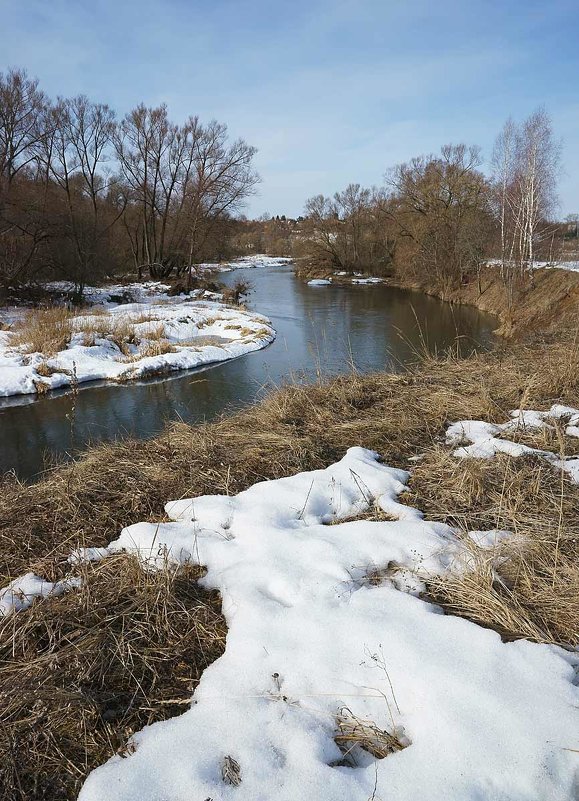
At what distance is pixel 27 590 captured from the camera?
235 cm

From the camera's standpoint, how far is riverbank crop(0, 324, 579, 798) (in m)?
1.73

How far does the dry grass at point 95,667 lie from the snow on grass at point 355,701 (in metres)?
0.10

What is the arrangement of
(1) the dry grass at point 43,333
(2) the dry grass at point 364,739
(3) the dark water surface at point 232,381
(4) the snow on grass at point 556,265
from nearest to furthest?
(2) the dry grass at point 364,739
(3) the dark water surface at point 232,381
(1) the dry grass at point 43,333
(4) the snow on grass at point 556,265

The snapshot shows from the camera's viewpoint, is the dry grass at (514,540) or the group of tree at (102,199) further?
the group of tree at (102,199)

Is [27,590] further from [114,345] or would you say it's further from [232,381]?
[114,345]

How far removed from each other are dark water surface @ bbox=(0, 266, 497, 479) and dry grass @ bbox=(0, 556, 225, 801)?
2.21m

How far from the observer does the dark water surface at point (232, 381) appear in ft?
27.3

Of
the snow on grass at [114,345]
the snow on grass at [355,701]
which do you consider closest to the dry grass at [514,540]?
the snow on grass at [355,701]

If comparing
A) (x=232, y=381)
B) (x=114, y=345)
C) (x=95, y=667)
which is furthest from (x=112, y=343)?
(x=95, y=667)

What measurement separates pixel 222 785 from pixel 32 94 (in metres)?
30.5

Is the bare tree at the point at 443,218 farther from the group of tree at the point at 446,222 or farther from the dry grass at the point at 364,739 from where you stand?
the dry grass at the point at 364,739

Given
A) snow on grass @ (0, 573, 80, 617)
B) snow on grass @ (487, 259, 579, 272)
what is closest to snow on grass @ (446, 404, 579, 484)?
snow on grass @ (0, 573, 80, 617)

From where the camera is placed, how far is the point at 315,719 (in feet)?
5.38

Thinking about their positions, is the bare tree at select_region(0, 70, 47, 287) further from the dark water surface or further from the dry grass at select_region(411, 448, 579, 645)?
the dry grass at select_region(411, 448, 579, 645)
